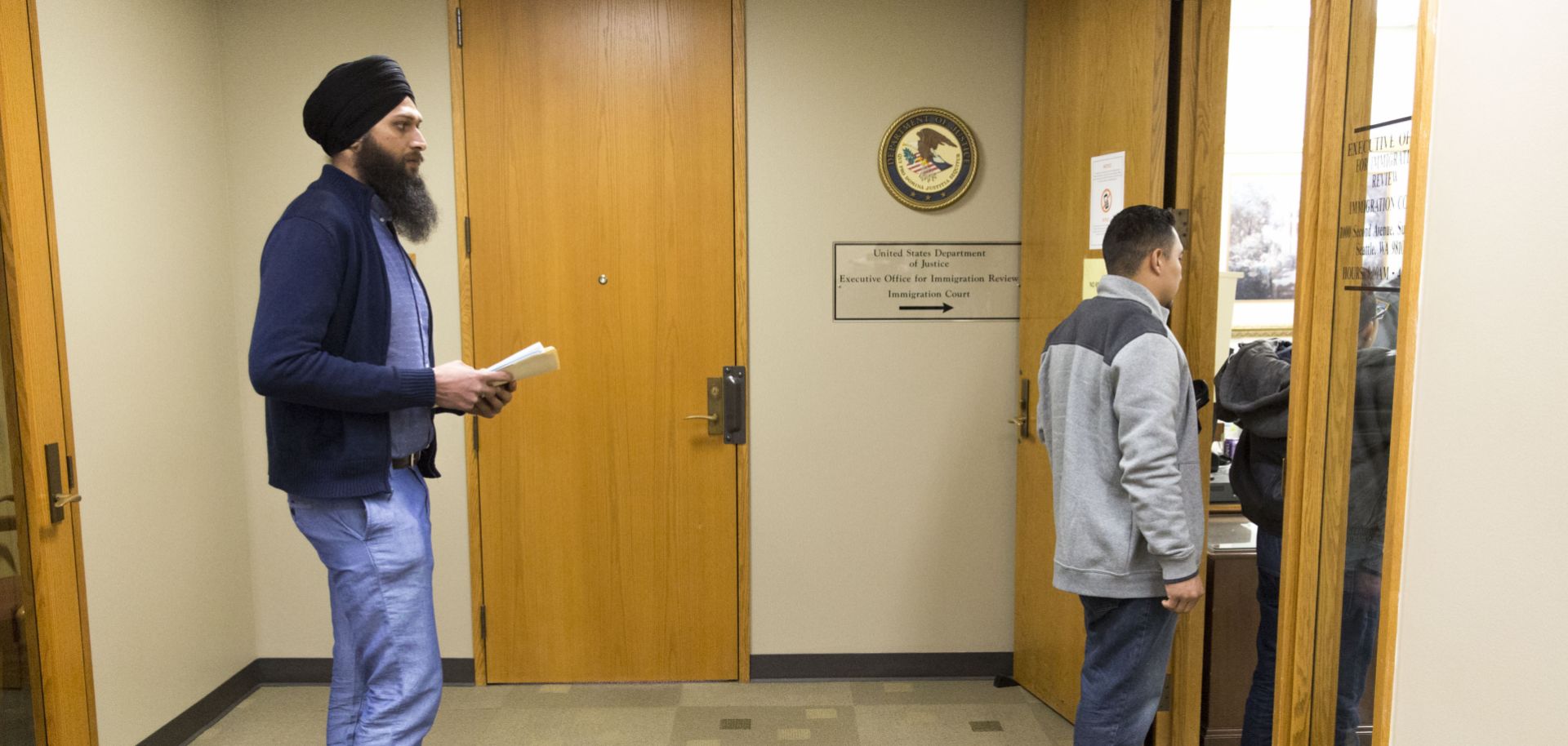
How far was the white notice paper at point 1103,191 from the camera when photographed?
2.44 m

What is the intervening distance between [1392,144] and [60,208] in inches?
111

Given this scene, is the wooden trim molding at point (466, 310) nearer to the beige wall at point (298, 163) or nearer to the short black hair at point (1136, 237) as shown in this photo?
the beige wall at point (298, 163)

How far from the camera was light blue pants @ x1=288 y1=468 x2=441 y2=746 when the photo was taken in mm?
1706

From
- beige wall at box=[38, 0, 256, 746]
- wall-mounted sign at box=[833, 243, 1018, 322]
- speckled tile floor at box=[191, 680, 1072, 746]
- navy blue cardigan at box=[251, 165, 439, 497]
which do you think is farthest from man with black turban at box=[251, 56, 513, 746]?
wall-mounted sign at box=[833, 243, 1018, 322]

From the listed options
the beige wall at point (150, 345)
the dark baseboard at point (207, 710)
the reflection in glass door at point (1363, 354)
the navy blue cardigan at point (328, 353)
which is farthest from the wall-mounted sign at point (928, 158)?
the dark baseboard at point (207, 710)

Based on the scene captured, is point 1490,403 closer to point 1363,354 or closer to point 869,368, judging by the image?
point 1363,354

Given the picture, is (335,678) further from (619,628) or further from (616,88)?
(616,88)

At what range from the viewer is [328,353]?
1.65 metres

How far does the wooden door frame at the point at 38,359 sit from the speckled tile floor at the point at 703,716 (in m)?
0.71

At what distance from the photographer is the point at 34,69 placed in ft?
6.93

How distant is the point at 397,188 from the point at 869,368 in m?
1.70

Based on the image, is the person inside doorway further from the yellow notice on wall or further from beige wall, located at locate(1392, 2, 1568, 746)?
the yellow notice on wall

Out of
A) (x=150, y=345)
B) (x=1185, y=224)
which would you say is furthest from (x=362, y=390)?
(x=1185, y=224)

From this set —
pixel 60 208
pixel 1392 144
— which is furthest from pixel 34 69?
pixel 1392 144
